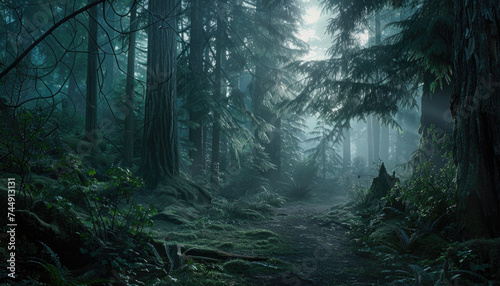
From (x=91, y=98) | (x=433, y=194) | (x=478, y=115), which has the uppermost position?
(x=91, y=98)

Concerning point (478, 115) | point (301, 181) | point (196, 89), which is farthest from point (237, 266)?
point (301, 181)

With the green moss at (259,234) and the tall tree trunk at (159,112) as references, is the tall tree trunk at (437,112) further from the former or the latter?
the tall tree trunk at (159,112)

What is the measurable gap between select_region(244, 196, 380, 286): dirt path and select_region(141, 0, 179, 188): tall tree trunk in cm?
283

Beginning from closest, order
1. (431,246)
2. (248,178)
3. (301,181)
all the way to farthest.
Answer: (431,246)
(248,178)
(301,181)

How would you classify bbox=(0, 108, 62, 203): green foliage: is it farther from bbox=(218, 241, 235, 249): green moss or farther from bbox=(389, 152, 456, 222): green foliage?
bbox=(389, 152, 456, 222): green foliage

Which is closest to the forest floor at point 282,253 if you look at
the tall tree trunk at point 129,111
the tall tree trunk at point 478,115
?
the tall tree trunk at point 478,115

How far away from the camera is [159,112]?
7.90m

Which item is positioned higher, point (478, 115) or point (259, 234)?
point (478, 115)

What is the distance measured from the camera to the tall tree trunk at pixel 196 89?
1059 cm

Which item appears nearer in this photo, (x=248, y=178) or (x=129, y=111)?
(x=129, y=111)

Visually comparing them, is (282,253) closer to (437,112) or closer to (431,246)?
(431,246)

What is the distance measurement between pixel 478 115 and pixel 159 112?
6.50m

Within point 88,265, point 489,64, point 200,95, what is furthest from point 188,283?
point 200,95

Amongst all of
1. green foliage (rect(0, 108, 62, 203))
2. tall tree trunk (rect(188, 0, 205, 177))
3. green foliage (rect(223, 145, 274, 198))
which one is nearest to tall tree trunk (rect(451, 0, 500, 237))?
green foliage (rect(0, 108, 62, 203))
